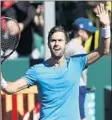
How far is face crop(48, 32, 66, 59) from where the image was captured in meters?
5.54

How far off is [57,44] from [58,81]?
330 millimetres

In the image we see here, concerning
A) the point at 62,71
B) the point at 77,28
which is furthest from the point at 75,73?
the point at 77,28

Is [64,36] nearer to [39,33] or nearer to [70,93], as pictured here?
[70,93]

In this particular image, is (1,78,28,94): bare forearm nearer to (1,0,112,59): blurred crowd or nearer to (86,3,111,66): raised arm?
(86,3,111,66): raised arm

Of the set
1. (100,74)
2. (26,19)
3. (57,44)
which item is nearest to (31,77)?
(57,44)

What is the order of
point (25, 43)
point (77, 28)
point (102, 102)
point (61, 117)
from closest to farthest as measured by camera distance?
point (61, 117) < point (77, 28) < point (102, 102) < point (25, 43)

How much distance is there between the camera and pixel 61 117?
5.48m

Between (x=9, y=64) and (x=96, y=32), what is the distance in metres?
1.63

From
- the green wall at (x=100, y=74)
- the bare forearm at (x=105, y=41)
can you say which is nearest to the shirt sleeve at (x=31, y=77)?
the bare forearm at (x=105, y=41)

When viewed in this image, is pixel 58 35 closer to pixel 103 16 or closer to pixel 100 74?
pixel 103 16

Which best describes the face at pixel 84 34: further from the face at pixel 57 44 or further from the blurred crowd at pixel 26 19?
the blurred crowd at pixel 26 19

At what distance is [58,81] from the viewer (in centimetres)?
555

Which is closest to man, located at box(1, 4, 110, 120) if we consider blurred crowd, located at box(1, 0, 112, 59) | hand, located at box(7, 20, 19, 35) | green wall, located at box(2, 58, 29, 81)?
hand, located at box(7, 20, 19, 35)

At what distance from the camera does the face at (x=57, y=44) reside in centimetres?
554
